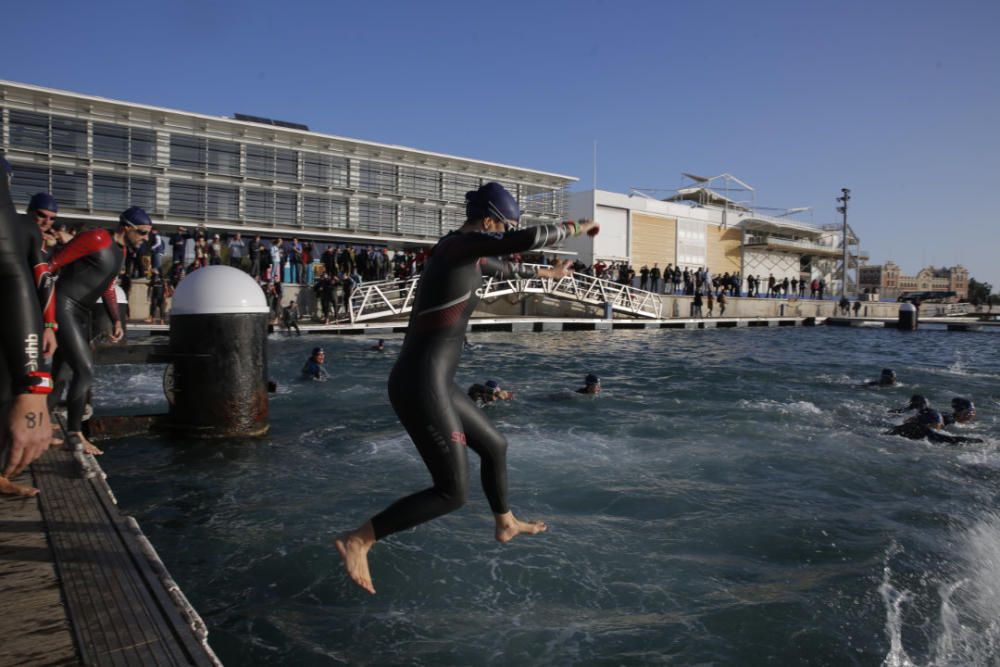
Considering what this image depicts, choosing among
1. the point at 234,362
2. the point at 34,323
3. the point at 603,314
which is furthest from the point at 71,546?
the point at 603,314

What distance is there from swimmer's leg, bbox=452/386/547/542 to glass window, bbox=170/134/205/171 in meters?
30.7

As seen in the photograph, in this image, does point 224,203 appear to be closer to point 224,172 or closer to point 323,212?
point 224,172

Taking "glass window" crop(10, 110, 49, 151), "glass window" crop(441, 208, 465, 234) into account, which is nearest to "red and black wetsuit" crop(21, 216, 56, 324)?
"glass window" crop(10, 110, 49, 151)

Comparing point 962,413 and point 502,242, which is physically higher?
point 502,242

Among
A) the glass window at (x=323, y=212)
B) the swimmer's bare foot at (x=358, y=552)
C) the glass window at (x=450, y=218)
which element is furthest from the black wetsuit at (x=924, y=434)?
the glass window at (x=450, y=218)

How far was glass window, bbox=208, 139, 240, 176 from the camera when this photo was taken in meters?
30.8

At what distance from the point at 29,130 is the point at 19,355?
101ft

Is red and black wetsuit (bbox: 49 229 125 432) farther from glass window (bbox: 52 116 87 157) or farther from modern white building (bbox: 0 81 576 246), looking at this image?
glass window (bbox: 52 116 87 157)

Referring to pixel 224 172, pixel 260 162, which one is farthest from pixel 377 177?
pixel 224 172

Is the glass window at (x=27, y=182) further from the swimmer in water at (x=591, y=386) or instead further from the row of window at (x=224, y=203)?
the swimmer in water at (x=591, y=386)

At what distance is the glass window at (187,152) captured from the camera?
29.7m

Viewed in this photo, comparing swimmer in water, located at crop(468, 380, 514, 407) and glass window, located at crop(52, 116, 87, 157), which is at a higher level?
glass window, located at crop(52, 116, 87, 157)

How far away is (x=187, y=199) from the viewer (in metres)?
29.9

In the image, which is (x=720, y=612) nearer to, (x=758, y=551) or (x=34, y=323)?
(x=758, y=551)
